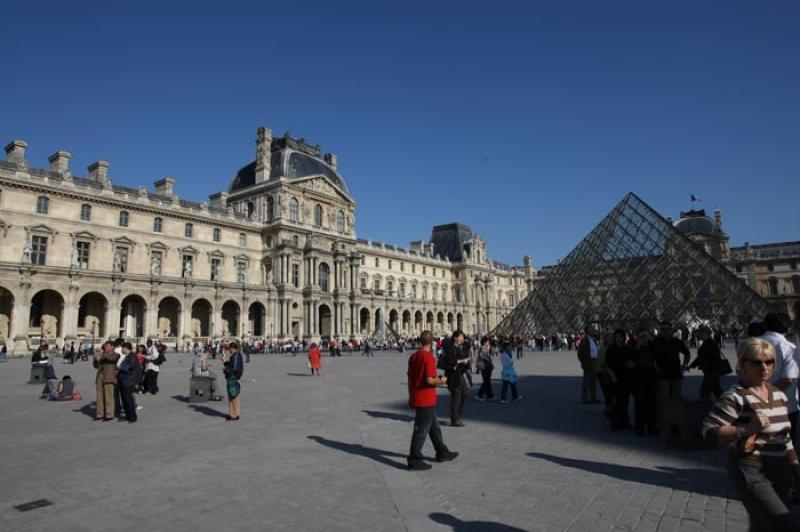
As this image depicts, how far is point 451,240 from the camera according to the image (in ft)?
269

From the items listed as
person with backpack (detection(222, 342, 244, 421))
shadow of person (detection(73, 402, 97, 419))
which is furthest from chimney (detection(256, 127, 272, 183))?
person with backpack (detection(222, 342, 244, 421))

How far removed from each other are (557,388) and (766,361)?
11996mm

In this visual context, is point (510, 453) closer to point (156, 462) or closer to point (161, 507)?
point (161, 507)

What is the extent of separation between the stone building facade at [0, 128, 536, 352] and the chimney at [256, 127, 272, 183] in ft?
0.43

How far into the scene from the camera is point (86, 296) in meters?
36.5

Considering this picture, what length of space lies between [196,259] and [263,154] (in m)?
13.7

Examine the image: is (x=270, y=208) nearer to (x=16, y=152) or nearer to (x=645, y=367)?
(x=16, y=152)

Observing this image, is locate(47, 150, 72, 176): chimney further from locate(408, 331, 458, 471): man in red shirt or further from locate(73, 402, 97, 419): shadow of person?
locate(408, 331, 458, 471): man in red shirt

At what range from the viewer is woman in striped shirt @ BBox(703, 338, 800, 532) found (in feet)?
9.05

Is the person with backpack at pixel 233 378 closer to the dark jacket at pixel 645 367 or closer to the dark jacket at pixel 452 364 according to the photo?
the dark jacket at pixel 452 364

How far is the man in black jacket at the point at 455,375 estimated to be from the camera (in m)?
A: 8.78

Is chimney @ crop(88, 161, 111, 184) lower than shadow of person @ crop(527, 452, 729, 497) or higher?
higher

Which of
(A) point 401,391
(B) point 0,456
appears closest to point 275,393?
(A) point 401,391

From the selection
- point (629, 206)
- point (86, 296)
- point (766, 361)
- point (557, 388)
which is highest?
point (629, 206)
